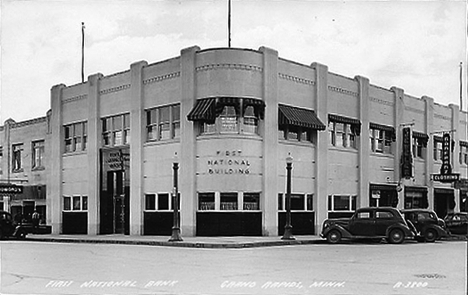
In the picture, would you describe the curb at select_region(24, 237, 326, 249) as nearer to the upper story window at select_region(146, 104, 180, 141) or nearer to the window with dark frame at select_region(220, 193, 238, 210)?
the window with dark frame at select_region(220, 193, 238, 210)

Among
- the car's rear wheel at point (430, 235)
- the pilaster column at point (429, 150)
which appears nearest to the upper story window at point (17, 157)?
→ the pilaster column at point (429, 150)

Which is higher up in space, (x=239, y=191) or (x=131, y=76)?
(x=131, y=76)

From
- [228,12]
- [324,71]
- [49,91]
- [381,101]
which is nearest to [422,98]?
[381,101]

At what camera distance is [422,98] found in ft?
139

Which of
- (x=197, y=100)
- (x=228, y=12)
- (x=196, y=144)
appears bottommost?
(x=196, y=144)

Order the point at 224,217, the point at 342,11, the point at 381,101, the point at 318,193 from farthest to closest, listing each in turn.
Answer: the point at 381,101, the point at 318,193, the point at 224,217, the point at 342,11

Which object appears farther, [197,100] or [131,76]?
[131,76]

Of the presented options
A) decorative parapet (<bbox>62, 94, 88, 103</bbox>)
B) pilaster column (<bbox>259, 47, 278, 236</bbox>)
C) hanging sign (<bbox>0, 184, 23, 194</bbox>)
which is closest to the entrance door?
decorative parapet (<bbox>62, 94, 88, 103</bbox>)

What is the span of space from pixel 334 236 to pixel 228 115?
7.56 meters

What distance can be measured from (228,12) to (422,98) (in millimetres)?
17264

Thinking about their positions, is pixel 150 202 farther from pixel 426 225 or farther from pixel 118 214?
pixel 426 225

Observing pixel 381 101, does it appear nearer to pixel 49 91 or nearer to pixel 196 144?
pixel 196 144

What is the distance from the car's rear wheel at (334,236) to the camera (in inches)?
1066

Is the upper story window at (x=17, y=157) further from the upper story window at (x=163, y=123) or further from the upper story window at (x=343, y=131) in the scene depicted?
the upper story window at (x=343, y=131)
